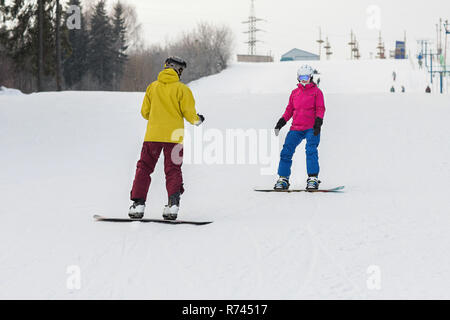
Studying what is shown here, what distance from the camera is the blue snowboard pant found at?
292 inches

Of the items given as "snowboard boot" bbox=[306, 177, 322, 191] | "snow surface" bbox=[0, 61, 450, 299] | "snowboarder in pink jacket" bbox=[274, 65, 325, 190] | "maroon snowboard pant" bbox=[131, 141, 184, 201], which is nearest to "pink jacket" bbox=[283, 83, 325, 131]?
"snowboarder in pink jacket" bbox=[274, 65, 325, 190]

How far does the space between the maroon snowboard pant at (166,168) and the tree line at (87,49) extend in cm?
2805

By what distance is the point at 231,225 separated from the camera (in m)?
5.32

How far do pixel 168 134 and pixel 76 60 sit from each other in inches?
2103

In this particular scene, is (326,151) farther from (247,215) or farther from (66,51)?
(66,51)

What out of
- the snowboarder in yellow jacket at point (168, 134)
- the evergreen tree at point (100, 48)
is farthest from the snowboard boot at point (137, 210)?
the evergreen tree at point (100, 48)

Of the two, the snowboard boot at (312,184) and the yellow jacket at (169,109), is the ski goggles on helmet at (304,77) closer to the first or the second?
the snowboard boot at (312,184)

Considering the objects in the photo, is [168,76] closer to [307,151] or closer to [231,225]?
[231,225]

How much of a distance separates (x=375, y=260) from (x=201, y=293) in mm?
1403

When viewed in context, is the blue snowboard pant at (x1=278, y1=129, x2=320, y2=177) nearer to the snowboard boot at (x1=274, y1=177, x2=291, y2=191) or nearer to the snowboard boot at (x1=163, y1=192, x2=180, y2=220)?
the snowboard boot at (x1=274, y1=177, x2=291, y2=191)

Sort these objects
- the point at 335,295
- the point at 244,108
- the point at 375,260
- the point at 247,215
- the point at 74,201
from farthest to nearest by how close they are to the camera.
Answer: the point at 244,108
the point at 74,201
the point at 247,215
the point at 375,260
the point at 335,295
